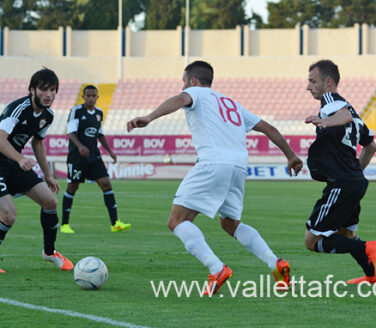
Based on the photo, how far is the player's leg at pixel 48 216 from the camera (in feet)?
26.5

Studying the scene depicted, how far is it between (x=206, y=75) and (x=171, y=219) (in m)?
1.22

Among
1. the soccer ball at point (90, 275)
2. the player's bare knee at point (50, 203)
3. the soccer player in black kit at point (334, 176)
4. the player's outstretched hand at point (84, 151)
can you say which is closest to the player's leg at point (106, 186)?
the player's outstretched hand at point (84, 151)

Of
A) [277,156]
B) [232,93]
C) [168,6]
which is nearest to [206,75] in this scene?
[277,156]

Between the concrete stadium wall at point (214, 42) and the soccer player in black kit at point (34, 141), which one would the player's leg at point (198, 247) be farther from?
the concrete stadium wall at point (214, 42)

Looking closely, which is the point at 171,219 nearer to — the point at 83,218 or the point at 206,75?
the point at 206,75

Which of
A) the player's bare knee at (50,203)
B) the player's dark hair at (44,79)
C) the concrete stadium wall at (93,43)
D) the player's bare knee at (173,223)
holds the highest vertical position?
the concrete stadium wall at (93,43)

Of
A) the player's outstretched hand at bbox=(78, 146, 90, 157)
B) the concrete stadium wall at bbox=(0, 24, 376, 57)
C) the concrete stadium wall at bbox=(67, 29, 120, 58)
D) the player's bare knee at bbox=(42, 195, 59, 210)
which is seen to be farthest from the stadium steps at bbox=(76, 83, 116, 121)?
the player's bare knee at bbox=(42, 195, 59, 210)

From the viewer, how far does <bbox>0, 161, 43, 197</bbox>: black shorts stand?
26.1 ft

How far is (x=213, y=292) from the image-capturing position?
21.9 feet

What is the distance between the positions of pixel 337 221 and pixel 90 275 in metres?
2.10

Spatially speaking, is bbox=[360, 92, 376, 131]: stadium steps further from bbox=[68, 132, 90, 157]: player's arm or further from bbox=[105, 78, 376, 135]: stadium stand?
bbox=[68, 132, 90, 157]: player's arm

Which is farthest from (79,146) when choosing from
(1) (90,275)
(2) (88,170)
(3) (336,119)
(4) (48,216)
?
(3) (336,119)

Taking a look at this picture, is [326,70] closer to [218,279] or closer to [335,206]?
[335,206]

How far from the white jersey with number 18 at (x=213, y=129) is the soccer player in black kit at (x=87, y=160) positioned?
6.03 meters
